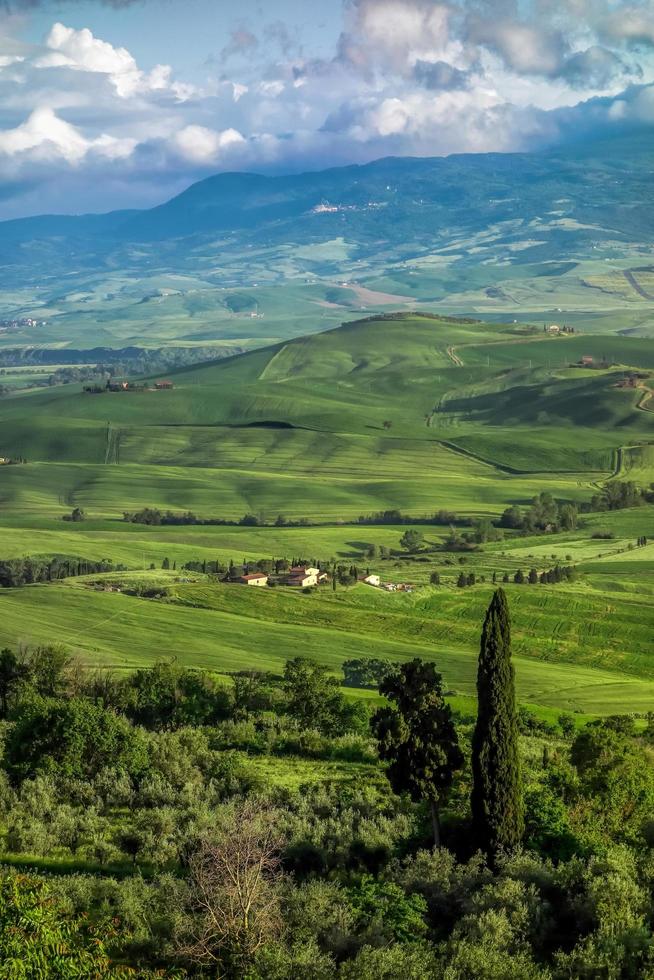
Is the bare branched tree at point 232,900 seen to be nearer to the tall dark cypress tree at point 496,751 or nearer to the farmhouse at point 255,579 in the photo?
the tall dark cypress tree at point 496,751

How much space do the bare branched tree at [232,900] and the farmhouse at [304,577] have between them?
237ft

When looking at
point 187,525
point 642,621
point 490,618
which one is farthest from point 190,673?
point 187,525

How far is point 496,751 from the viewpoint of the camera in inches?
1465

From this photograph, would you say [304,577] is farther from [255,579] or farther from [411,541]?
[411,541]

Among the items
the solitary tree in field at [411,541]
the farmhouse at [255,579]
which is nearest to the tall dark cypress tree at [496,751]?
the farmhouse at [255,579]

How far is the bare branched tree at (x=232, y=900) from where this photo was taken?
29.8 meters

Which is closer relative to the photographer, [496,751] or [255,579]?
[496,751]

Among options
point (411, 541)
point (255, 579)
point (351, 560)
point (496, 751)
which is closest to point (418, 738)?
point (496, 751)

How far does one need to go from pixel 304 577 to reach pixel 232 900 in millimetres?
77130

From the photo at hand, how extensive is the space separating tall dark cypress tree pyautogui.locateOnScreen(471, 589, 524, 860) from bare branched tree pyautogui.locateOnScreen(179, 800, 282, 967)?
6.53 metres

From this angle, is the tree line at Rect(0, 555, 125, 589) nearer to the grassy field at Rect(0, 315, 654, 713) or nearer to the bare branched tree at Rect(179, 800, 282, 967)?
the grassy field at Rect(0, 315, 654, 713)

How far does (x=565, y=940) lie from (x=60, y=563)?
89.5 meters

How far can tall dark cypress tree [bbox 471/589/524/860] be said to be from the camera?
3659 cm

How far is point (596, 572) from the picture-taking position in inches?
4483
